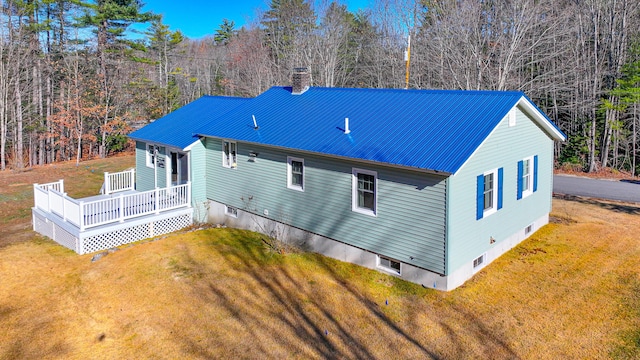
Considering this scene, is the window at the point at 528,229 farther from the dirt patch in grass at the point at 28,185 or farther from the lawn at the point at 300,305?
the dirt patch in grass at the point at 28,185

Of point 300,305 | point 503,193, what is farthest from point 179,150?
point 503,193

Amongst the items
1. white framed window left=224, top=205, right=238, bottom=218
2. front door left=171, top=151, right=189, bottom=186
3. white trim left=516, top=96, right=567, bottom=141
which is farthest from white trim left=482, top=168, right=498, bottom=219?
front door left=171, top=151, right=189, bottom=186

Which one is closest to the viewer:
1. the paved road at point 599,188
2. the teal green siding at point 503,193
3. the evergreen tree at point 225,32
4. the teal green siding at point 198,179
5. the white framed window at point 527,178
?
the teal green siding at point 503,193

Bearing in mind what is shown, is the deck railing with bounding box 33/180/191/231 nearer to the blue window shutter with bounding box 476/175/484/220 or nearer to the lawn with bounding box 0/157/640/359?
the lawn with bounding box 0/157/640/359

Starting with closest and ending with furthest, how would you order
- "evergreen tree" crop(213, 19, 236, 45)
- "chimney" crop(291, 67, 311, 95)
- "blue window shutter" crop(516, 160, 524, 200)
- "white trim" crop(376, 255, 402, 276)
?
"white trim" crop(376, 255, 402, 276) → "blue window shutter" crop(516, 160, 524, 200) → "chimney" crop(291, 67, 311, 95) → "evergreen tree" crop(213, 19, 236, 45)

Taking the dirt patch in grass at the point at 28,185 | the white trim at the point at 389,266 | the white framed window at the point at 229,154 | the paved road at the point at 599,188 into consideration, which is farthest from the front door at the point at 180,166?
the paved road at the point at 599,188

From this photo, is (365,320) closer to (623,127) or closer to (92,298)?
(92,298)
